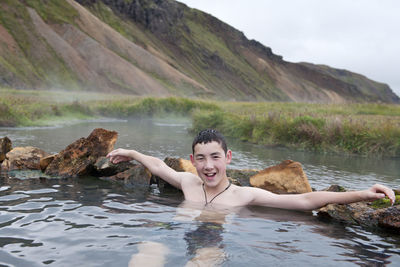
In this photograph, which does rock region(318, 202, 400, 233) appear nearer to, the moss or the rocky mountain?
the moss

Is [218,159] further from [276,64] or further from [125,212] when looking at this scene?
[276,64]

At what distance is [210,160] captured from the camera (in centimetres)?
496

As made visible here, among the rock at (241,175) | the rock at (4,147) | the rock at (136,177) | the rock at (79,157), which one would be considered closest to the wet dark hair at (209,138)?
the rock at (241,175)

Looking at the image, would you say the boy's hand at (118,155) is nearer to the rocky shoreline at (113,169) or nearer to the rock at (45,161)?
the rocky shoreline at (113,169)

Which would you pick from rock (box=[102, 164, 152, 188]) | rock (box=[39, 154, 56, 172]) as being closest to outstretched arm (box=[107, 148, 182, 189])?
rock (box=[102, 164, 152, 188])

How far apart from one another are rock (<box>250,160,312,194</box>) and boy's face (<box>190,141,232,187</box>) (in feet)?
6.14

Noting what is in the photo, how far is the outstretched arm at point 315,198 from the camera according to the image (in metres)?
4.46

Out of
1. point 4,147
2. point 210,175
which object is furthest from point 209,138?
point 4,147

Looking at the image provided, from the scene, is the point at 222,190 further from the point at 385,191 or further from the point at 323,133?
the point at 323,133

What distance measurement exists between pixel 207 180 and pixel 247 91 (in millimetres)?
145933

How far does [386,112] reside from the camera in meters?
24.5

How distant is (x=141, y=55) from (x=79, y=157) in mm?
114757

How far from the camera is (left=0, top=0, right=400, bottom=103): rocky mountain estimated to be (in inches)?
3750

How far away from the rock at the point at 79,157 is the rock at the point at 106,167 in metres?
0.11
